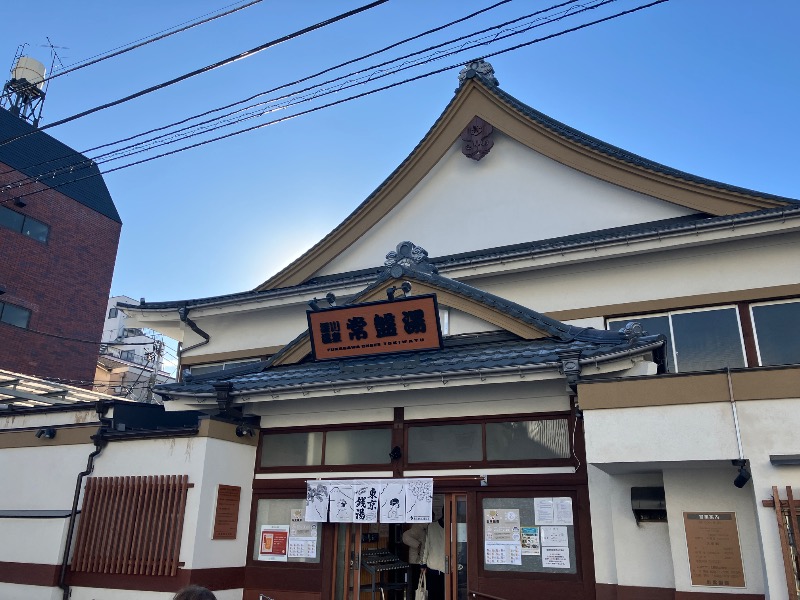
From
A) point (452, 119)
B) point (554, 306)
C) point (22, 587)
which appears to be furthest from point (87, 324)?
point (554, 306)

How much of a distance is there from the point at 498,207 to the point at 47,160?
25.2 m

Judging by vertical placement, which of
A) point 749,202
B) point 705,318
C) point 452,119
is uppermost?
point 452,119

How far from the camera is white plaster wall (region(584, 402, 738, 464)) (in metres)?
7.64

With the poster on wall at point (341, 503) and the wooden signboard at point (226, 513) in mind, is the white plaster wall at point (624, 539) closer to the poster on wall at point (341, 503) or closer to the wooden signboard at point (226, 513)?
the poster on wall at point (341, 503)

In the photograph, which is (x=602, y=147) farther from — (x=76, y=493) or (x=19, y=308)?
(x=19, y=308)

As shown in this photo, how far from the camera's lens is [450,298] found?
36.2ft

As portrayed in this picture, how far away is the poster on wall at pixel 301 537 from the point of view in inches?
418

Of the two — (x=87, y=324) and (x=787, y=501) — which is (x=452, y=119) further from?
(x=87, y=324)

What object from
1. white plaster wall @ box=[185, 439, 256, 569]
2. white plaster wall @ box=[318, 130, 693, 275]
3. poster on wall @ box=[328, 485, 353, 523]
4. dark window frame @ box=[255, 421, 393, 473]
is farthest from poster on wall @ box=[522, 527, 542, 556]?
white plaster wall @ box=[318, 130, 693, 275]

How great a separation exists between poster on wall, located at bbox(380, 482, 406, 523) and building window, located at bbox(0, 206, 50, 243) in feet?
78.9

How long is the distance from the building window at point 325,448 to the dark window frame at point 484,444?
485mm

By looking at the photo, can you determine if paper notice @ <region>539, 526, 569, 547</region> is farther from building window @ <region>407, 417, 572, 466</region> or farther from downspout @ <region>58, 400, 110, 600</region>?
downspout @ <region>58, 400, 110, 600</region>

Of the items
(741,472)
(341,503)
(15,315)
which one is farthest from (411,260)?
(15,315)

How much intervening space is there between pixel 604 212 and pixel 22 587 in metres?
12.5
